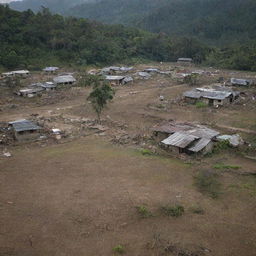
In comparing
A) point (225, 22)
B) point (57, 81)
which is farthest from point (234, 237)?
point (225, 22)

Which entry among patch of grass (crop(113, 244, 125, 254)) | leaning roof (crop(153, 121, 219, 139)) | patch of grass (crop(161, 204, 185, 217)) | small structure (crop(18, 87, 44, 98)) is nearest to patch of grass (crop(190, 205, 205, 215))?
patch of grass (crop(161, 204, 185, 217))

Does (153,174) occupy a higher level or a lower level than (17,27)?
lower

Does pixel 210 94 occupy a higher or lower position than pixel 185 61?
higher

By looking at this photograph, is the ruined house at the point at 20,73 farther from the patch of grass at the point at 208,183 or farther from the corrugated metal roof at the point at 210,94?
the patch of grass at the point at 208,183

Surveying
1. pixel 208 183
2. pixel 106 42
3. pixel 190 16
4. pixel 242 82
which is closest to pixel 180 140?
pixel 208 183

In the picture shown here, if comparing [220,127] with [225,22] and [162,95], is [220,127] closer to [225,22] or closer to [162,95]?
[162,95]

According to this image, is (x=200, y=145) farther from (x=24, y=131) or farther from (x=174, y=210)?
(x=24, y=131)

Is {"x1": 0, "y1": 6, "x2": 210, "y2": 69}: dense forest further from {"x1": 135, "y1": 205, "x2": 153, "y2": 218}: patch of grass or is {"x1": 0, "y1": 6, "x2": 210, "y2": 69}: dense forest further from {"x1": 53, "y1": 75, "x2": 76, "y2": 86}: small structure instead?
{"x1": 135, "y1": 205, "x2": 153, "y2": 218}: patch of grass
